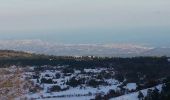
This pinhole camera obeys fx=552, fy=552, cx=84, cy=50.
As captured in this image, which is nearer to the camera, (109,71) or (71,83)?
(71,83)

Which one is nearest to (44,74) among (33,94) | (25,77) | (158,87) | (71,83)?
(25,77)

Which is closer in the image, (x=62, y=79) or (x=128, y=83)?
(x=128, y=83)

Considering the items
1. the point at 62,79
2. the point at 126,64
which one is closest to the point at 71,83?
the point at 62,79

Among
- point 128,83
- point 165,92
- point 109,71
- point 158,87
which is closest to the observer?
point 165,92

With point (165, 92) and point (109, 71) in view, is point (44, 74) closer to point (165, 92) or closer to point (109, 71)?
point (109, 71)

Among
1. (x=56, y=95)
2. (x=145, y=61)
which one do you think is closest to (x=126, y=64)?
(x=145, y=61)

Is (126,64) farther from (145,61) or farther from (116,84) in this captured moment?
(116,84)

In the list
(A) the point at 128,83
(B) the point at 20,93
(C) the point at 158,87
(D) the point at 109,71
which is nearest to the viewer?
(C) the point at 158,87

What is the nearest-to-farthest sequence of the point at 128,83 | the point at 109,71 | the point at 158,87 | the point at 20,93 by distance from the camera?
the point at 158,87, the point at 20,93, the point at 128,83, the point at 109,71

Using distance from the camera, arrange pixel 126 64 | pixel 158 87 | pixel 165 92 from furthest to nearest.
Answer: pixel 126 64, pixel 158 87, pixel 165 92
